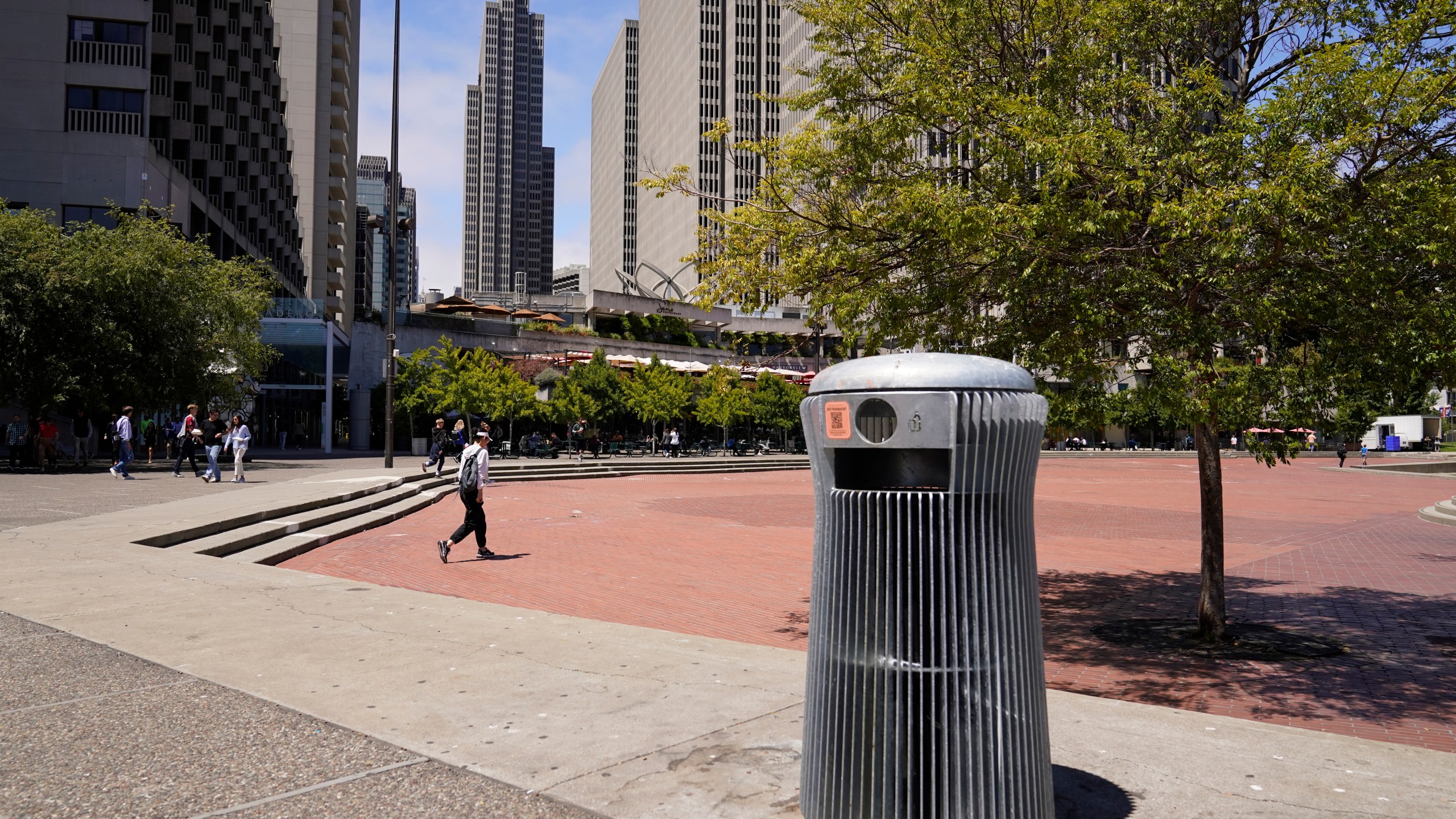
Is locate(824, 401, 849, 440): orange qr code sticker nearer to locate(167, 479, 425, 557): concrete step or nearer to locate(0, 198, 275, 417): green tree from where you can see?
locate(167, 479, 425, 557): concrete step

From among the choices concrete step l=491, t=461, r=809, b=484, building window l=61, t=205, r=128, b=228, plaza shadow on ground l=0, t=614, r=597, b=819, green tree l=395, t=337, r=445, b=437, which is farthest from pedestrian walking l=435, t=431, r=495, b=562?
building window l=61, t=205, r=128, b=228

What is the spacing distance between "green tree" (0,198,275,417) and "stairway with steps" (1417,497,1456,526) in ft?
99.9

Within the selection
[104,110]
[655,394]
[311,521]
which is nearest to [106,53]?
[104,110]

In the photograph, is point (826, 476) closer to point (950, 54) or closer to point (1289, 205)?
point (1289, 205)

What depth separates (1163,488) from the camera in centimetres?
2959

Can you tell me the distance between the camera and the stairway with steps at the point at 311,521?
11.4 metres

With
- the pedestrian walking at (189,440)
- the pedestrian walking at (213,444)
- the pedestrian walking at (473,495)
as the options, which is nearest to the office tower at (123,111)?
the pedestrian walking at (189,440)

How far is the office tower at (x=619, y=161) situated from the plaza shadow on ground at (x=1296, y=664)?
15044 cm

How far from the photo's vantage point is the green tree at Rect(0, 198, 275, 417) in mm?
24375

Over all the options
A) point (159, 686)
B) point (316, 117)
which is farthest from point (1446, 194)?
point (316, 117)

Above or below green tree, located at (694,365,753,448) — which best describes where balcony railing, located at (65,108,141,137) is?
above

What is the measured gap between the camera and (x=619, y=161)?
167875mm

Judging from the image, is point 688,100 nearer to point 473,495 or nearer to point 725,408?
point 725,408

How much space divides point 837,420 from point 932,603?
26.4 inches
